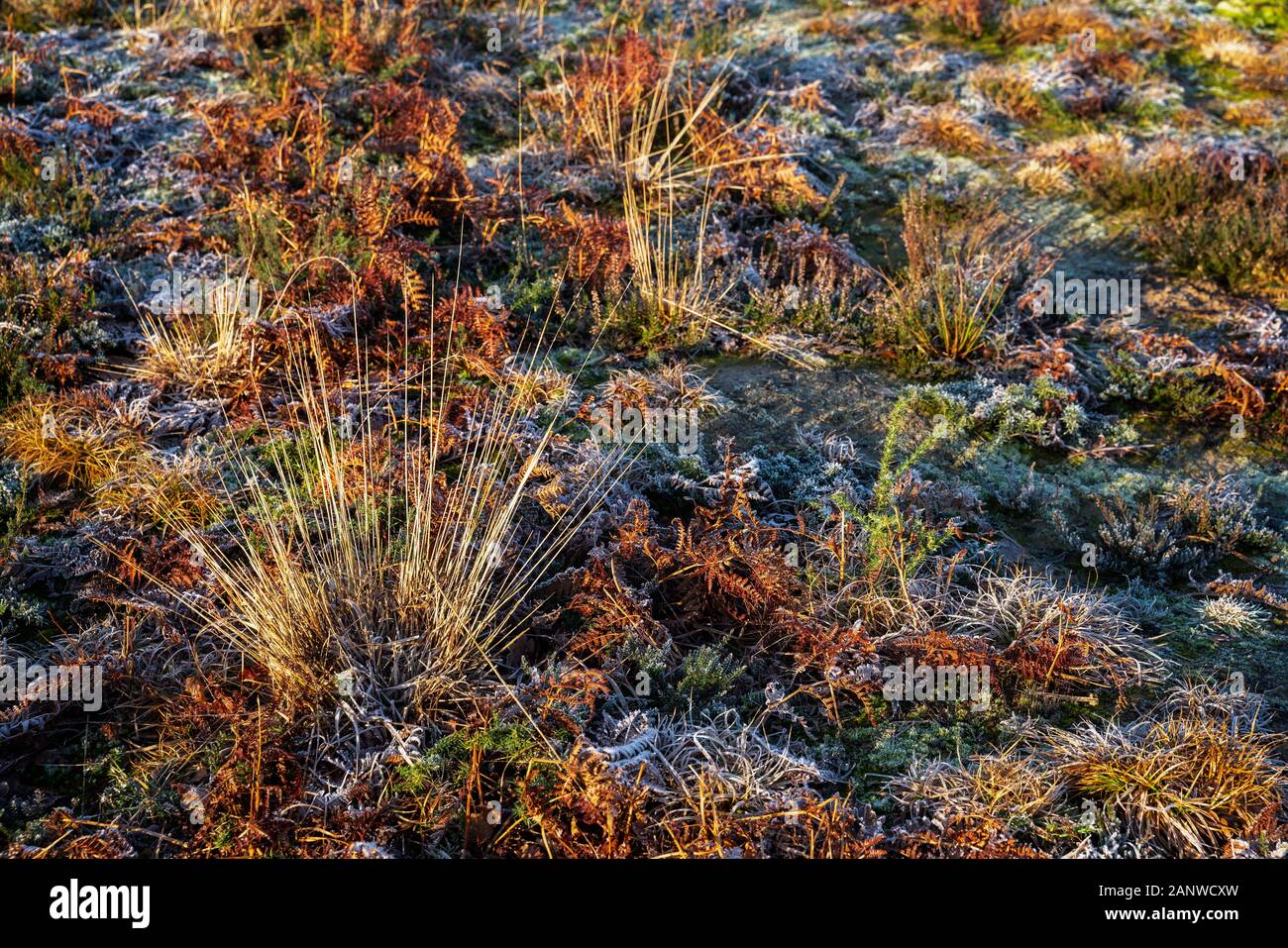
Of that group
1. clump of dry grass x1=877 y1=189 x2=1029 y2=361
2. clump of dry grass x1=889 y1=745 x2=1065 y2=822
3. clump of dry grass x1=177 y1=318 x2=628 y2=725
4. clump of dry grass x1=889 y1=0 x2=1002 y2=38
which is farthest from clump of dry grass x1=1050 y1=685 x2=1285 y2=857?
clump of dry grass x1=889 y1=0 x2=1002 y2=38

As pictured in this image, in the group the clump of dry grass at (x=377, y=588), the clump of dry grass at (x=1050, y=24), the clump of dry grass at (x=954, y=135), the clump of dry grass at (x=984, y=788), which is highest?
the clump of dry grass at (x=1050, y=24)

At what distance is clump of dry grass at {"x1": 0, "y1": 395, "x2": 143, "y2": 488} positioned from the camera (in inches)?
187

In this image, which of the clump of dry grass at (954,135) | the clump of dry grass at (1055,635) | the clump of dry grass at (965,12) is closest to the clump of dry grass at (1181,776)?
the clump of dry grass at (1055,635)

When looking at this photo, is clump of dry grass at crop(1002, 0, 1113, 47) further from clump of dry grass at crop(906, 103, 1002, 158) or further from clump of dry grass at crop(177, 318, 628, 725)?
clump of dry grass at crop(177, 318, 628, 725)

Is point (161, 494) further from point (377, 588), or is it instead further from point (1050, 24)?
point (1050, 24)

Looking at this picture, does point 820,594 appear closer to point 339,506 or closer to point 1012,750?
point 1012,750

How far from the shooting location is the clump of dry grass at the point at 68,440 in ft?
15.6

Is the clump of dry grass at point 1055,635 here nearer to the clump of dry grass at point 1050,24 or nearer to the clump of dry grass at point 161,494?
the clump of dry grass at point 161,494

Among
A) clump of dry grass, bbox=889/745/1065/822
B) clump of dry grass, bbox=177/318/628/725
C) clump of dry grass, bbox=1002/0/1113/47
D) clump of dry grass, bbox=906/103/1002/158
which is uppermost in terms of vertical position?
clump of dry grass, bbox=1002/0/1113/47

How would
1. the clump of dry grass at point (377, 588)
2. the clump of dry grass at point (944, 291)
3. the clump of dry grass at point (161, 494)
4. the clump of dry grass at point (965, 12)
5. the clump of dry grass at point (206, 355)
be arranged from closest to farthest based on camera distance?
the clump of dry grass at point (377, 588) → the clump of dry grass at point (161, 494) → the clump of dry grass at point (206, 355) → the clump of dry grass at point (944, 291) → the clump of dry grass at point (965, 12)

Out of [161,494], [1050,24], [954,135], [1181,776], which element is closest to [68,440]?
[161,494]

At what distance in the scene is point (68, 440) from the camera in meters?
4.79

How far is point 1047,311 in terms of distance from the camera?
20.9 ft
